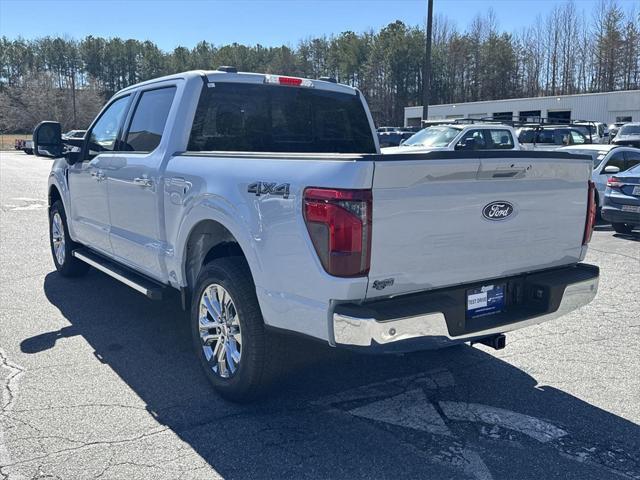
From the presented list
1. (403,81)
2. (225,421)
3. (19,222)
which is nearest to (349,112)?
(225,421)

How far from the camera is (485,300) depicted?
3580 millimetres

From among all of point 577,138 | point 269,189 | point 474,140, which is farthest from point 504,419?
point 577,138

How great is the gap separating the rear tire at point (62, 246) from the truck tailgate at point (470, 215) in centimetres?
472

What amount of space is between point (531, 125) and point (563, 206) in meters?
19.4

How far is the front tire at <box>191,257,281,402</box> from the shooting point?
3.61 meters

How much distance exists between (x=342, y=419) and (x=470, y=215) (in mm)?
1435

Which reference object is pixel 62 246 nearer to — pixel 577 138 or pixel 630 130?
pixel 577 138

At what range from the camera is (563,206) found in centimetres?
384

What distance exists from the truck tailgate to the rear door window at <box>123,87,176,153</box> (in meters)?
2.42

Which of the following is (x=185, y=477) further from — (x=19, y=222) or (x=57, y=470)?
(x=19, y=222)

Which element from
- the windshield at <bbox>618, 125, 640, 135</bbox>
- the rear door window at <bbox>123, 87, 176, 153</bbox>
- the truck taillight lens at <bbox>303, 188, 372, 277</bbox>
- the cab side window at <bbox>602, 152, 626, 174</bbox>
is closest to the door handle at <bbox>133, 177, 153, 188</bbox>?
the rear door window at <bbox>123, 87, 176, 153</bbox>

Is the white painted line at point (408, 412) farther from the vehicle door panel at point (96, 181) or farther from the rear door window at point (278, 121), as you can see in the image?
the vehicle door panel at point (96, 181)

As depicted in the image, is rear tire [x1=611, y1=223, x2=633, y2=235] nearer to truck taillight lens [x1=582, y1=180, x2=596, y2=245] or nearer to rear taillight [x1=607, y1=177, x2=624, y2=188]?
rear taillight [x1=607, y1=177, x2=624, y2=188]

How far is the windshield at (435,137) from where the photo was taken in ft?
52.1
